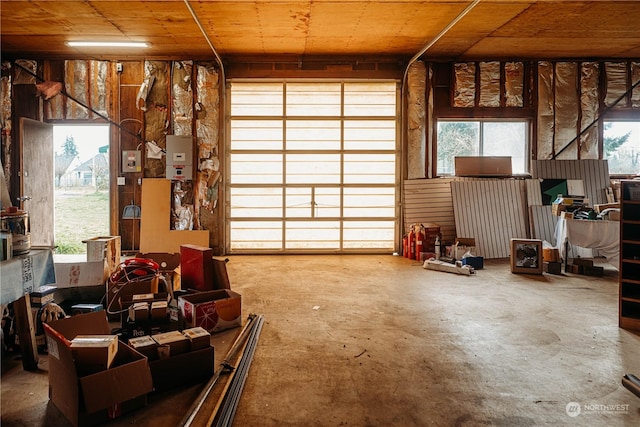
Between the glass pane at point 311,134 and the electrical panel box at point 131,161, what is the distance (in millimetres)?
2582

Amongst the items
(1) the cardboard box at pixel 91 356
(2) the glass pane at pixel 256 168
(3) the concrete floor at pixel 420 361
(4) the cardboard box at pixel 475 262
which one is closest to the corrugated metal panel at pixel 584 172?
(4) the cardboard box at pixel 475 262

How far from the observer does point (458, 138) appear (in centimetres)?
719

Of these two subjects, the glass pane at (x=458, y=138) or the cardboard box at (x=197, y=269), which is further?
the glass pane at (x=458, y=138)

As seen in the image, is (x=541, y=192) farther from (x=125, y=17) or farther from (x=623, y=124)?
(x=125, y=17)

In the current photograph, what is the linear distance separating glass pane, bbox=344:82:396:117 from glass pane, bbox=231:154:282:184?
1.54 meters

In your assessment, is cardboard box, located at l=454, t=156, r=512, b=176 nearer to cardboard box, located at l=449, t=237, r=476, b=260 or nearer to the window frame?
the window frame

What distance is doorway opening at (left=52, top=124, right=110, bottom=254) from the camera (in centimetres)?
774

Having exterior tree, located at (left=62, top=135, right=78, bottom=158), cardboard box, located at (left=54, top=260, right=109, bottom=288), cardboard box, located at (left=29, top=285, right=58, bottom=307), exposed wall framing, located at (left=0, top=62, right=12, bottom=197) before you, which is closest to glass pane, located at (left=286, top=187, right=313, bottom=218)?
cardboard box, located at (left=54, top=260, right=109, bottom=288)

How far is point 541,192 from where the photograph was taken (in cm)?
691

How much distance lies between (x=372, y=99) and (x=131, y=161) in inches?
169

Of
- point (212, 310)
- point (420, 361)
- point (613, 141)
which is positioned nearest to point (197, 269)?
point (212, 310)

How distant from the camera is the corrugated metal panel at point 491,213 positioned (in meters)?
6.77

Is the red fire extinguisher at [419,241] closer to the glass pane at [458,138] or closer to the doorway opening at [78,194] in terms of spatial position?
the glass pane at [458,138]

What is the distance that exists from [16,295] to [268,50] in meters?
5.46
